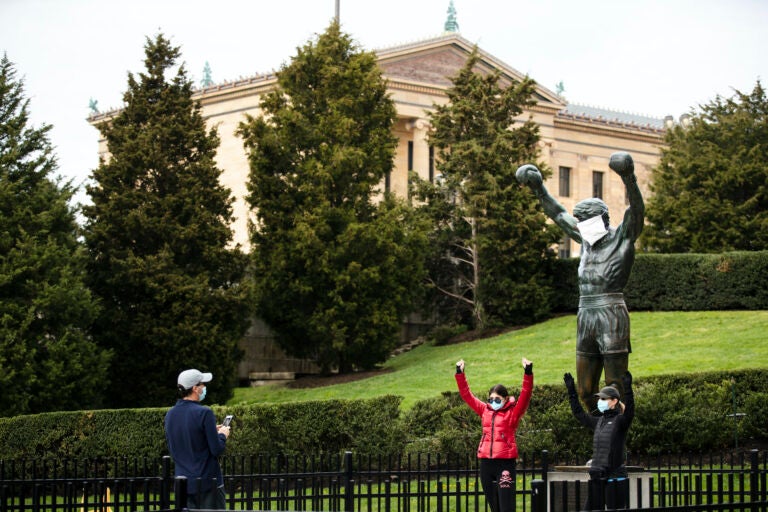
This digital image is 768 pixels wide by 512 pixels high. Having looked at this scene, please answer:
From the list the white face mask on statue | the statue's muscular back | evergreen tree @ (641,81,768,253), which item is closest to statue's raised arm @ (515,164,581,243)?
the white face mask on statue

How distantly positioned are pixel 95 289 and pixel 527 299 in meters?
14.2


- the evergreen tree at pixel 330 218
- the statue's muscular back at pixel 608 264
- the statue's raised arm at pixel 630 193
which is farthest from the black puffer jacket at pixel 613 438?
the evergreen tree at pixel 330 218

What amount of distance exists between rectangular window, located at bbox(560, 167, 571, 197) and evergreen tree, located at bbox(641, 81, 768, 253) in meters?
18.4

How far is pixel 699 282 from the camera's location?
1404 inches

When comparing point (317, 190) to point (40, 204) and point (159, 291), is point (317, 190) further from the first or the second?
point (40, 204)

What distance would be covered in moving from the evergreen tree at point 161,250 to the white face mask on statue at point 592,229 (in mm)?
18770

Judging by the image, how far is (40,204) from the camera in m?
26.6

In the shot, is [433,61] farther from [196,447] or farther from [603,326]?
[196,447]

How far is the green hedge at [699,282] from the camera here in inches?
1372

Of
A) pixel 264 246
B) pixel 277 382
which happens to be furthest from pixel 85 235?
pixel 277 382

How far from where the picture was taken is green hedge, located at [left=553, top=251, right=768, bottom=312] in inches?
1372

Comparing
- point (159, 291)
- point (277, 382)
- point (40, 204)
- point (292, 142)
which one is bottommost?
point (277, 382)

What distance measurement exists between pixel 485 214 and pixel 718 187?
8159mm

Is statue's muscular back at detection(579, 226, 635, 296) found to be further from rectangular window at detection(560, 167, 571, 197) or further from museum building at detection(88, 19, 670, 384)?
rectangular window at detection(560, 167, 571, 197)
